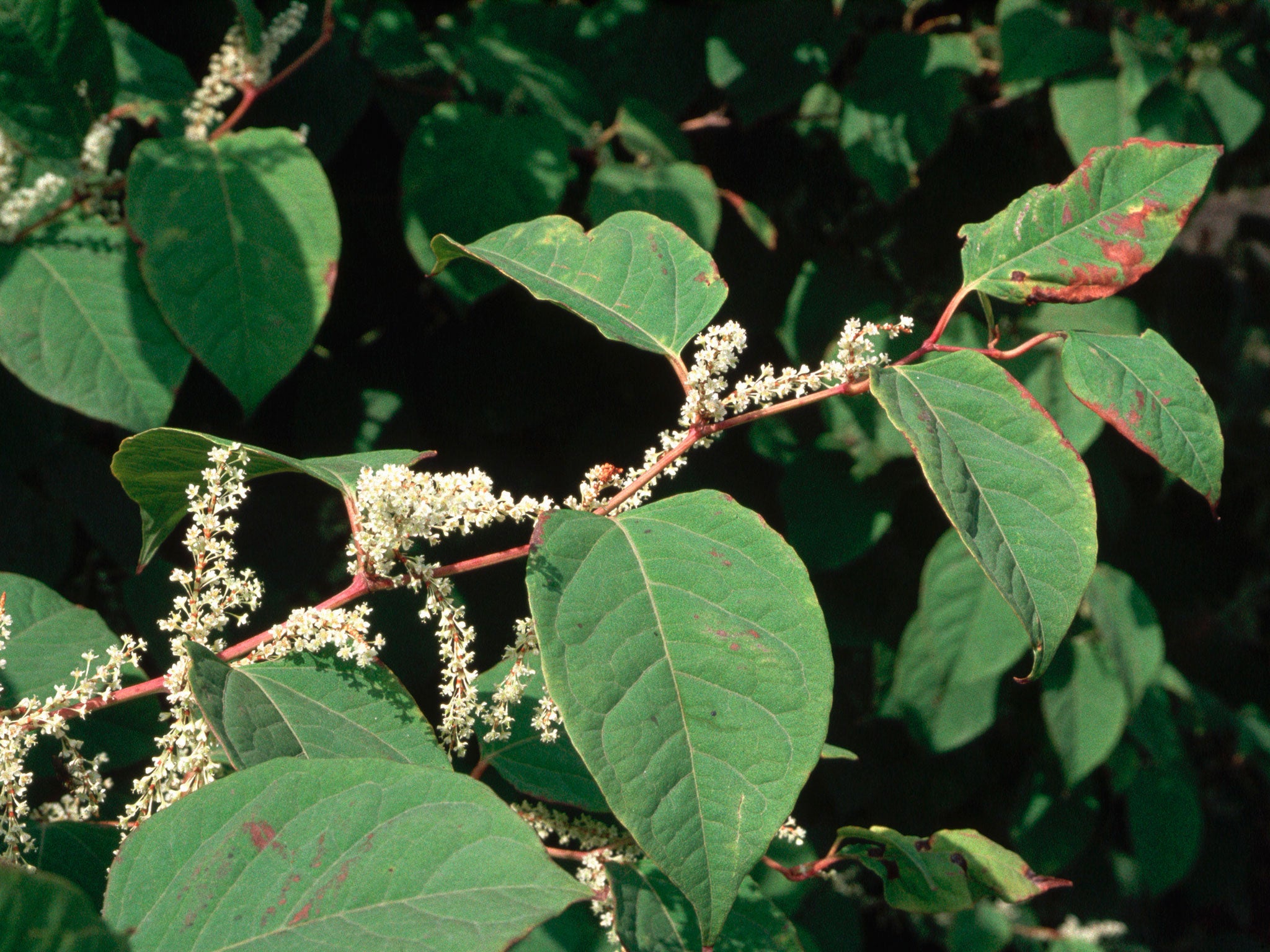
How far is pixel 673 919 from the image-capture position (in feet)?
2.52

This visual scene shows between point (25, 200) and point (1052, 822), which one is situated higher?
point (25, 200)

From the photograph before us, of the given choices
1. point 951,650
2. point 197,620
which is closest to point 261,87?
point 197,620

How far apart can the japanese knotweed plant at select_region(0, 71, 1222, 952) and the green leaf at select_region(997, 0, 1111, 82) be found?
1.06m

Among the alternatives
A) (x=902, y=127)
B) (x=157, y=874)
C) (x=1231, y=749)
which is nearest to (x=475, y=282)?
(x=902, y=127)

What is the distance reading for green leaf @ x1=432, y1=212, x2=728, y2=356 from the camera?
81cm

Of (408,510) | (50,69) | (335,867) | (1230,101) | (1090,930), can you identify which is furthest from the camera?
(1090,930)

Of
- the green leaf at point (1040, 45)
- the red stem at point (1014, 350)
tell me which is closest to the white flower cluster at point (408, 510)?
the red stem at point (1014, 350)

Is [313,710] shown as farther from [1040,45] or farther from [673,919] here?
[1040,45]

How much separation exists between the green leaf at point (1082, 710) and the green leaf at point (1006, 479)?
1.31m

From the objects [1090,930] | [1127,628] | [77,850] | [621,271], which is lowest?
[1090,930]

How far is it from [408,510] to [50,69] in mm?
803

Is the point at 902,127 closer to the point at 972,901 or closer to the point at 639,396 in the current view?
the point at 639,396

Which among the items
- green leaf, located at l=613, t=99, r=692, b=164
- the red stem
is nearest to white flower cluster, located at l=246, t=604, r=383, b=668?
the red stem

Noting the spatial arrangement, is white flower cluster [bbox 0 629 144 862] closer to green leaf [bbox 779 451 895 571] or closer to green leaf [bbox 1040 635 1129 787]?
green leaf [bbox 779 451 895 571]
